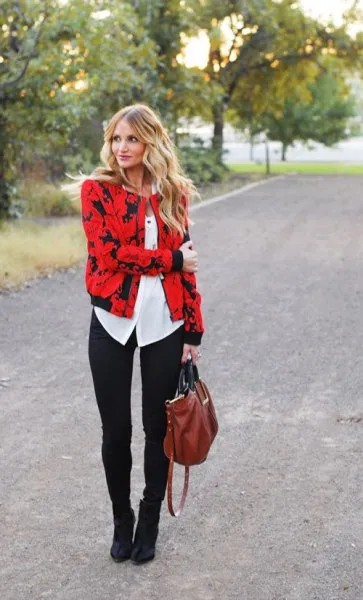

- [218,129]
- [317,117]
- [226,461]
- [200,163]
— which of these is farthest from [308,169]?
[226,461]

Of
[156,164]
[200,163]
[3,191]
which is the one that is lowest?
[200,163]

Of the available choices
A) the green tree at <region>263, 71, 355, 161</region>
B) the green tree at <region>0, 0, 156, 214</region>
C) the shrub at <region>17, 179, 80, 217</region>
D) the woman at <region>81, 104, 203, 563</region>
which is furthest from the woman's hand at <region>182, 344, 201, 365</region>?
the green tree at <region>263, 71, 355, 161</region>

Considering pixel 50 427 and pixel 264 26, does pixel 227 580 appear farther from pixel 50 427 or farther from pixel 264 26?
pixel 264 26

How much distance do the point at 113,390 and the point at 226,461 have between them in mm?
1766

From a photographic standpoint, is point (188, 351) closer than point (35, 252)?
Yes

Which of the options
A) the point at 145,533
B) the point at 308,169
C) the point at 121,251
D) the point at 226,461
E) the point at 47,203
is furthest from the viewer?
the point at 308,169

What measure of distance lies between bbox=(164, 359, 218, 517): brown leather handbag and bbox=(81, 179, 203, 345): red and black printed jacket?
0.27 meters

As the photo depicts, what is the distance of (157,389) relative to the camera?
4.32 metres

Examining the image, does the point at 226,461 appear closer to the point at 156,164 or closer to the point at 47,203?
the point at 156,164

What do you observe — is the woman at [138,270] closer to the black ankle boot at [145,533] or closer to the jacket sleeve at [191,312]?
the jacket sleeve at [191,312]

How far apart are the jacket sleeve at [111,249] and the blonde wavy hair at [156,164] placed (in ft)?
0.31

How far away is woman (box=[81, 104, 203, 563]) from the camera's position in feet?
13.8

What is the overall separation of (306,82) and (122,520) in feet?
115

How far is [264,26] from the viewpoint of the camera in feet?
112
